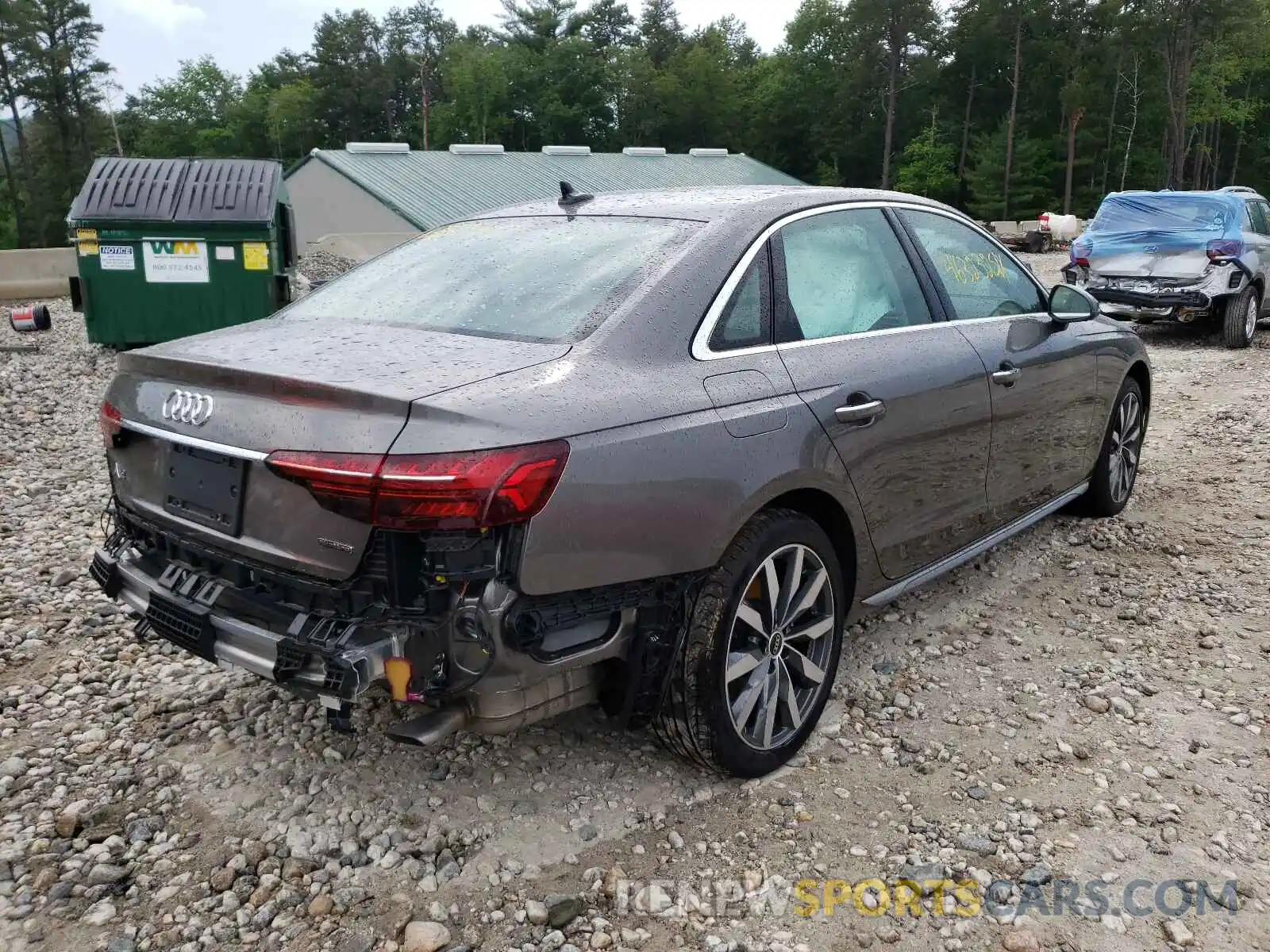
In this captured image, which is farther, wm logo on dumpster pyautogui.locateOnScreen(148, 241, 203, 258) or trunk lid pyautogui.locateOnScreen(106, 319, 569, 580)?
wm logo on dumpster pyautogui.locateOnScreen(148, 241, 203, 258)

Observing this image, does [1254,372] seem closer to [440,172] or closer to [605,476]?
[605,476]

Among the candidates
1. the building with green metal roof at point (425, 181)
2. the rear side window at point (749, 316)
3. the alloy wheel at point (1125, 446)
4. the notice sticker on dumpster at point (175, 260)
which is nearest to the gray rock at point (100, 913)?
the rear side window at point (749, 316)

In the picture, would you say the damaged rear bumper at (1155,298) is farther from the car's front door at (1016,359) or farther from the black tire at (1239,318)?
the car's front door at (1016,359)

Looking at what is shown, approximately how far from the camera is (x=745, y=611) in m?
2.88

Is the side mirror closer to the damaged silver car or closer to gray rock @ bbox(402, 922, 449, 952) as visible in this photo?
gray rock @ bbox(402, 922, 449, 952)

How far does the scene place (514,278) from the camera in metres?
3.13

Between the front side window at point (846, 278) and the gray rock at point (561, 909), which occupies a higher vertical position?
the front side window at point (846, 278)

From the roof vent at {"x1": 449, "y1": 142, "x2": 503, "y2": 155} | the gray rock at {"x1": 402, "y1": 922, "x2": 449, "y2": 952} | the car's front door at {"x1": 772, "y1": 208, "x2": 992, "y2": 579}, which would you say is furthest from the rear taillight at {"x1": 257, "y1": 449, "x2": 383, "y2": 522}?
the roof vent at {"x1": 449, "y1": 142, "x2": 503, "y2": 155}

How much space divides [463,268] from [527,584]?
1.35 meters

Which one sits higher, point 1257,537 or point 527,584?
point 527,584

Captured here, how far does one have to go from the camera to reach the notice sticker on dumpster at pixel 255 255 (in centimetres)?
1009

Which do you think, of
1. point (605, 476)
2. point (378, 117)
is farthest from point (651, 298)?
point (378, 117)

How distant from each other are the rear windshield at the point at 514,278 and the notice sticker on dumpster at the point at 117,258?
7570 mm

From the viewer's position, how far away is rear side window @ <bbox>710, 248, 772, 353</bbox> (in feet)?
9.51
